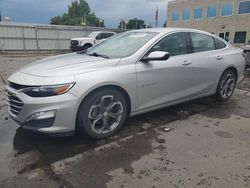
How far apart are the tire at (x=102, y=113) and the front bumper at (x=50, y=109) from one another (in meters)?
0.16

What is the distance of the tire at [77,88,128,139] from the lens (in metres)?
3.01

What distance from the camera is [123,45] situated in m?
3.89

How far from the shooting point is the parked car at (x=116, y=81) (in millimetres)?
2818

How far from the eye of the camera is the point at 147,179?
8.05 ft

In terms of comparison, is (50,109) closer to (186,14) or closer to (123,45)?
(123,45)

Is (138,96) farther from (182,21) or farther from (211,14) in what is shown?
(182,21)

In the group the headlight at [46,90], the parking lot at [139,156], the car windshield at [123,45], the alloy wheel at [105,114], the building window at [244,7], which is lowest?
the parking lot at [139,156]

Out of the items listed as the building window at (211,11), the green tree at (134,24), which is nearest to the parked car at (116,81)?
the building window at (211,11)

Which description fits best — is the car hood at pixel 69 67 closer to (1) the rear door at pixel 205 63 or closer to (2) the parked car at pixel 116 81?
(2) the parked car at pixel 116 81

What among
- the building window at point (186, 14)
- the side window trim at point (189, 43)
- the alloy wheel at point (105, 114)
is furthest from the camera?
the building window at point (186, 14)

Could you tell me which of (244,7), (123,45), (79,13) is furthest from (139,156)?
(79,13)

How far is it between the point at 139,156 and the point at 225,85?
2.95 m

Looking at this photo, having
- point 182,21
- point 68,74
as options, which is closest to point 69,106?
point 68,74

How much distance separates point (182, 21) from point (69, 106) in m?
40.7
